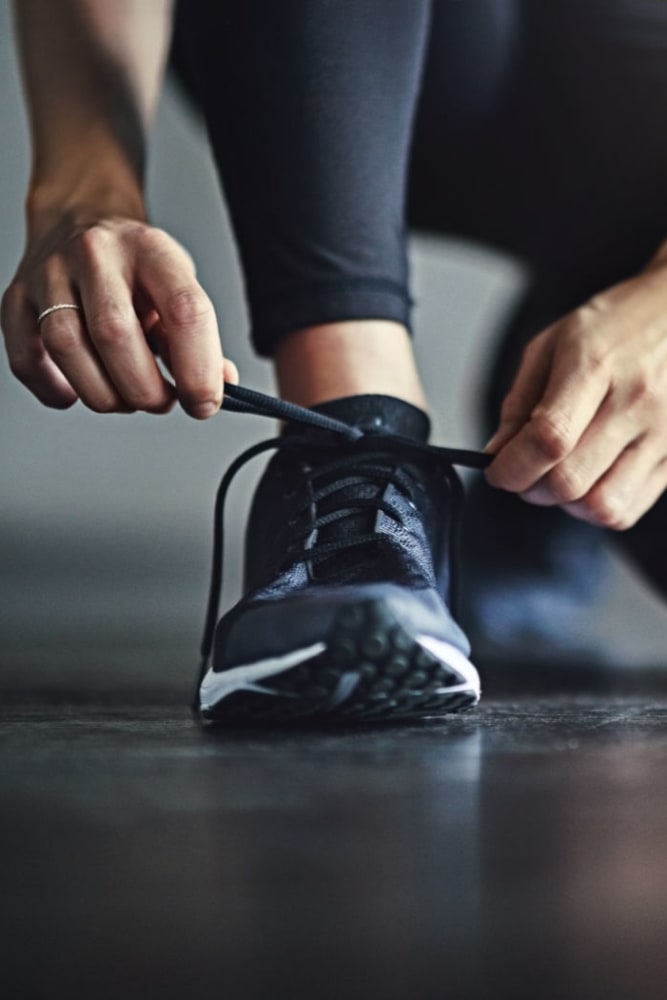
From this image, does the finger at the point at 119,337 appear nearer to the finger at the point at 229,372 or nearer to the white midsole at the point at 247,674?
the finger at the point at 229,372

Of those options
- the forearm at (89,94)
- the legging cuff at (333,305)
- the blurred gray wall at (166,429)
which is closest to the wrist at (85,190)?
the forearm at (89,94)

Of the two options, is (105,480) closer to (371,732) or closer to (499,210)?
(499,210)

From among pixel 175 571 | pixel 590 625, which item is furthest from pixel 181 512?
pixel 590 625

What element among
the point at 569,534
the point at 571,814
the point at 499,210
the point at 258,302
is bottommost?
the point at 571,814

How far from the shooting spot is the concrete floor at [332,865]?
246mm

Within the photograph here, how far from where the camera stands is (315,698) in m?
0.46

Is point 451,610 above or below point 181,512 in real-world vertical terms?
below

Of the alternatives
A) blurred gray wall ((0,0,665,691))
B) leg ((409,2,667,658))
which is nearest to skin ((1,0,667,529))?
leg ((409,2,667,658))

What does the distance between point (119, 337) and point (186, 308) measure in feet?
0.12

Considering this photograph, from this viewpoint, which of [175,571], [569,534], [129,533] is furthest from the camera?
[129,533]

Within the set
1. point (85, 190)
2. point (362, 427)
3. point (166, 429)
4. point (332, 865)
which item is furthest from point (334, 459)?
point (166, 429)

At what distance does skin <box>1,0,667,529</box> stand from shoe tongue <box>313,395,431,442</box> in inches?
0.5

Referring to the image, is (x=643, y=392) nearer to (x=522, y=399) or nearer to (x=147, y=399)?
(x=522, y=399)

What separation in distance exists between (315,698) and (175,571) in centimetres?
120
